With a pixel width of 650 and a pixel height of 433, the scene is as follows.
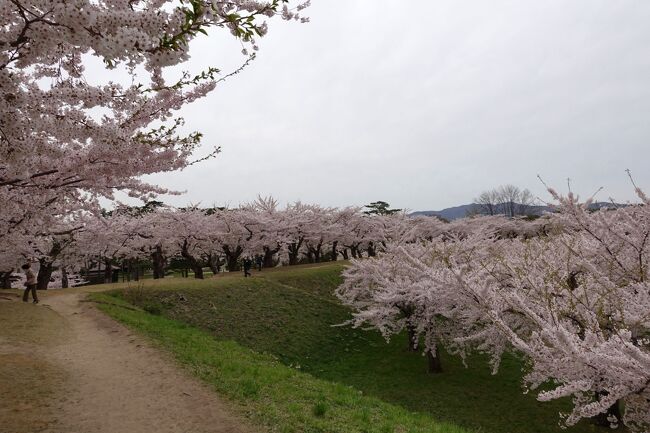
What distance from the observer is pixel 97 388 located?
8734mm

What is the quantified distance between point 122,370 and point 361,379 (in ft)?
33.5

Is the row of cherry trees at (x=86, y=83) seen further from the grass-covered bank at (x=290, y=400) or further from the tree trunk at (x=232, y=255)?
the tree trunk at (x=232, y=255)

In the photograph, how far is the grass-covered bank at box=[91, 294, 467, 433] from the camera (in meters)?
7.50

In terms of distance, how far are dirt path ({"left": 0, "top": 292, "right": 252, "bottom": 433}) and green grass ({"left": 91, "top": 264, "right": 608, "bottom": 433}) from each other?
2.74 feet

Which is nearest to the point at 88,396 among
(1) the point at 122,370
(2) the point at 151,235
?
(1) the point at 122,370

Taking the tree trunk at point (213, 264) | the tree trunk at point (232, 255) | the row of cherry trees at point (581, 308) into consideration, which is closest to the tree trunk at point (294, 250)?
the tree trunk at point (232, 255)

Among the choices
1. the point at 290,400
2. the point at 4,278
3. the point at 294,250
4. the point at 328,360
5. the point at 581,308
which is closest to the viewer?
the point at 581,308

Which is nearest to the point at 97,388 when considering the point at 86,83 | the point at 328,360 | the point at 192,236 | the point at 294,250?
the point at 86,83

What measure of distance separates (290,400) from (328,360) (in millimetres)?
11572

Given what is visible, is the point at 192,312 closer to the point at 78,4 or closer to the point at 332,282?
the point at 332,282

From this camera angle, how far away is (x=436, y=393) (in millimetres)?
15750

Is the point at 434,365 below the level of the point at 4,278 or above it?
below

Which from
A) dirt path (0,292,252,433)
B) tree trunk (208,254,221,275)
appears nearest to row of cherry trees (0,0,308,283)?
dirt path (0,292,252,433)

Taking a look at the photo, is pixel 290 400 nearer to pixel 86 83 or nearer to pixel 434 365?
pixel 86 83
